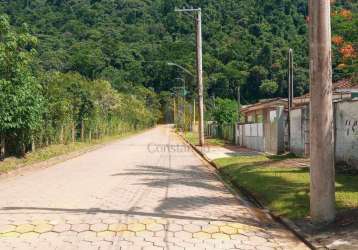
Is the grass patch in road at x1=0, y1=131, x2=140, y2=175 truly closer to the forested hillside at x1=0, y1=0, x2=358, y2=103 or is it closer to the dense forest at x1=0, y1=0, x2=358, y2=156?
the dense forest at x1=0, y1=0, x2=358, y2=156

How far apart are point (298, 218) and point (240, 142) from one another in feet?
79.8

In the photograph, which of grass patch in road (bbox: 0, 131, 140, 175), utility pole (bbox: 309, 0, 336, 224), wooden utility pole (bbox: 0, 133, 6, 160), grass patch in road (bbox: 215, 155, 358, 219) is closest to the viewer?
utility pole (bbox: 309, 0, 336, 224)

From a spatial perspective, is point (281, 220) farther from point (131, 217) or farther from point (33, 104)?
point (33, 104)

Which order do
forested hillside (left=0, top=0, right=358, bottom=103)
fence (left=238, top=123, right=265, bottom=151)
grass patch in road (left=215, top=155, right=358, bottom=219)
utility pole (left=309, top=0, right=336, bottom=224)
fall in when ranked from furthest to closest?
forested hillside (left=0, top=0, right=358, bottom=103) < fence (left=238, top=123, right=265, bottom=151) < grass patch in road (left=215, top=155, right=358, bottom=219) < utility pole (left=309, top=0, right=336, bottom=224)

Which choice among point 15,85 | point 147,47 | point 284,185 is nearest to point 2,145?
point 15,85

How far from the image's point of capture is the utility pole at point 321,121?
7.60 meters

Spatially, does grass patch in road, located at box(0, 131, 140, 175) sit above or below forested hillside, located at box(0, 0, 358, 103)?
below

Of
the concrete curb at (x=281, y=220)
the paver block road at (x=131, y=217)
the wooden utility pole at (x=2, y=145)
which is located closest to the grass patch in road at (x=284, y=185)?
the concrete curb at (x=281, y=220)

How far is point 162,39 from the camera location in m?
86.1

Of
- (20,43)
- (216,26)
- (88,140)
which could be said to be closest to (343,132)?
(20,43)

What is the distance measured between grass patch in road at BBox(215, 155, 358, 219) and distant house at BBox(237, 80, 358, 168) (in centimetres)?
117

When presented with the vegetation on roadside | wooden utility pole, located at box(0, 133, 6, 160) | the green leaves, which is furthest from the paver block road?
wooden utility pole, located at box(0, 133, 6, 160)

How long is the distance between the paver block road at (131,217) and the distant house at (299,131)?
354cm

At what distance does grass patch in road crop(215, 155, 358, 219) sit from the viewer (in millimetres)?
8923
